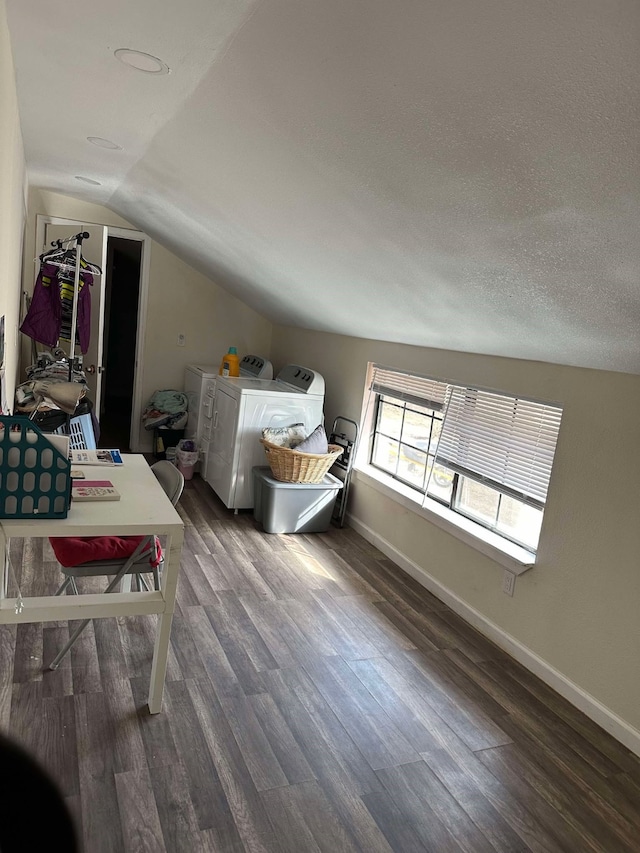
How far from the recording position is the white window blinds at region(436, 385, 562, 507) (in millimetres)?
3070

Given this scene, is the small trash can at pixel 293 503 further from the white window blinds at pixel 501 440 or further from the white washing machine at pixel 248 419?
the white window blinds at pixel 501 440

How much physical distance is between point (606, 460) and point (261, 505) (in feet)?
8.08

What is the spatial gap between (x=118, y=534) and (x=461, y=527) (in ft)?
6.64

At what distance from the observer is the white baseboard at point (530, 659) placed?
Result: 2564 mm

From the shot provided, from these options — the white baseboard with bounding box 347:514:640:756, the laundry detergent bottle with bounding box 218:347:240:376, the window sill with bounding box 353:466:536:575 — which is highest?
the laundry detergent bottle with bounding box 218:347:240:376

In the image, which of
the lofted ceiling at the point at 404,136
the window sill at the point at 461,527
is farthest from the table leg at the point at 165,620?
the window sill at the point at 461,527

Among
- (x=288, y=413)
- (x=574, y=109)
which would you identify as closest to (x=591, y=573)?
(x=574, y=109)

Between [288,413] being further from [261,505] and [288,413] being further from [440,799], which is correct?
[440,799]

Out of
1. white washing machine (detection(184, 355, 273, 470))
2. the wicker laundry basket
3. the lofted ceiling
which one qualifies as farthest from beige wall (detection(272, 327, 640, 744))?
white washing machine (detection(184, 355, 273, 470))

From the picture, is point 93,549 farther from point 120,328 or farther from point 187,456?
point 120,328

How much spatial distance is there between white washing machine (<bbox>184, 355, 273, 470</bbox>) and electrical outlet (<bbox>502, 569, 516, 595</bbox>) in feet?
9.43

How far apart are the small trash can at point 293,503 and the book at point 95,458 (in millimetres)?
1598

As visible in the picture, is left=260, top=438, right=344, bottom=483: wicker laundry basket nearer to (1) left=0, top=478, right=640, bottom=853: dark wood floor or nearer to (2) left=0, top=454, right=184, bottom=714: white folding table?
(1) left=0, top=478, right=640, bottom=853: dark wood floor

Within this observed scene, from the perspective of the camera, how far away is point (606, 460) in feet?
8.85
